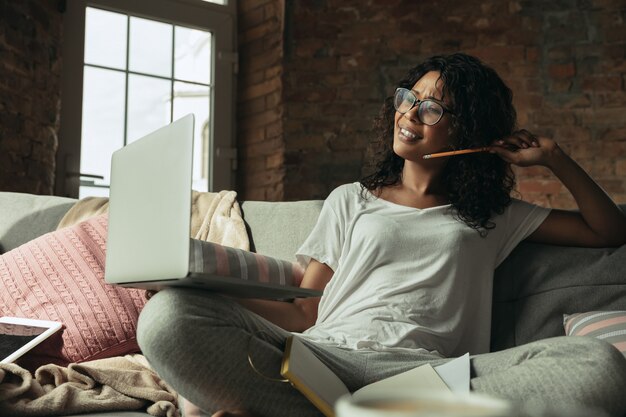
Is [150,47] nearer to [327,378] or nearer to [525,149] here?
[525,149]

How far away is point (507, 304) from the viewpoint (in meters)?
1.97

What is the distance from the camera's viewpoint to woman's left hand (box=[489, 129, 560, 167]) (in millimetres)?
1945

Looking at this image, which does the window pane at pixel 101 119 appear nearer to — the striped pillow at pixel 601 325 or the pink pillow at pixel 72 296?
the pink pillow at pixel 72 296

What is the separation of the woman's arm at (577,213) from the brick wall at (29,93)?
2.63 metres

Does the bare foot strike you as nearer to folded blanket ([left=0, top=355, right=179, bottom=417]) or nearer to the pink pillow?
folded blanket ([left=0, top=355, right=179, bottom=417])

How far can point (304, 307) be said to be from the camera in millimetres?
1920

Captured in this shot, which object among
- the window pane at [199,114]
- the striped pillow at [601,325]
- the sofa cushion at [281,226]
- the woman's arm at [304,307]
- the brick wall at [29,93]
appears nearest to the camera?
the striped pillow at [601,325]

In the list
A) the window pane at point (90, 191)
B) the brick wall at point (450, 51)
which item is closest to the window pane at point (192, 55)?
the brick wall at point (450, 51)

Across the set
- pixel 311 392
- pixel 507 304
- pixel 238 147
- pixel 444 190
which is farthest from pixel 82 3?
pixel 311 392

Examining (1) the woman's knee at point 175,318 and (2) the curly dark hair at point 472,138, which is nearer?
(1) the woman's knee at point 175,318

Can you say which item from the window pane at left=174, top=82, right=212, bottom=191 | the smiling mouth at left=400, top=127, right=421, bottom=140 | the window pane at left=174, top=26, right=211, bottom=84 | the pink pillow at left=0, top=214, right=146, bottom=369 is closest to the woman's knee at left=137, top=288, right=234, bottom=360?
the pink pillow at left=0, top=214, right=146, bottom=369

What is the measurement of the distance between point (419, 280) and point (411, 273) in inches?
1.4

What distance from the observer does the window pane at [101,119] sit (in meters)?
4.21

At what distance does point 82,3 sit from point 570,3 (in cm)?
260
